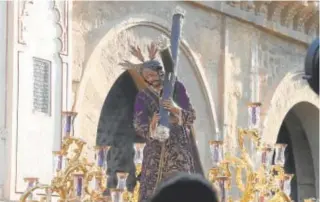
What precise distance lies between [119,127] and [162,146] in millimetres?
5987

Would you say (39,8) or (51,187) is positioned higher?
(39,8)

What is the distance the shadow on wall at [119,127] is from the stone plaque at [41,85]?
184 centimetres

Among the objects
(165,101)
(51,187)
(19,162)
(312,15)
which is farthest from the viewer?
(312,15)

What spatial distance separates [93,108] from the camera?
15445mm

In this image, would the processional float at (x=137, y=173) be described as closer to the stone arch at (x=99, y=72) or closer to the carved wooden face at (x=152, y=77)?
the carved wooden face at (x=152, y=77)

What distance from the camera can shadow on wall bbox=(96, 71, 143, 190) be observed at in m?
16.3

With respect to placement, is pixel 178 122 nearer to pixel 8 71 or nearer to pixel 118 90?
pixel 8 71

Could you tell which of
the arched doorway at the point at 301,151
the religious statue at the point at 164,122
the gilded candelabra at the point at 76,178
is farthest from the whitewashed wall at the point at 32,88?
the arched doorway at the point at 301,151

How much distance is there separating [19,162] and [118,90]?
300cm

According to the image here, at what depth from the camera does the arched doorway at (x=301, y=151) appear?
70.9 feet

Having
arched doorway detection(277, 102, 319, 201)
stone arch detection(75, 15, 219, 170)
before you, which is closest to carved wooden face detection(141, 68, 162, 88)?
stone arch detection(75, 15, 219, 170)

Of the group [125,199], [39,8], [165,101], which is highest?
[39,8]

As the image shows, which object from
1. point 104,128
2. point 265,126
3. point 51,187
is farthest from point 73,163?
point 265,126

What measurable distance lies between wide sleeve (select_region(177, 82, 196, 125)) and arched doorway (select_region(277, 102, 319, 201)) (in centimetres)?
1088
